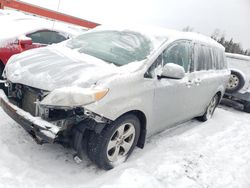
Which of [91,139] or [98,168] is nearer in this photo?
[91,139]

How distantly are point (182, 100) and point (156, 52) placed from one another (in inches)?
43.4

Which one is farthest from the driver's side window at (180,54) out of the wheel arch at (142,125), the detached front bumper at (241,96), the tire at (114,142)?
the detached front bumper at (241,96)

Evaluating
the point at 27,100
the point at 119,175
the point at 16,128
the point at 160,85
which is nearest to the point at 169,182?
the point at 119,175

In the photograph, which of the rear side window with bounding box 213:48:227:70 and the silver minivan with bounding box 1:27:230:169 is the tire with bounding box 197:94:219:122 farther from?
the silver minivan with bounding box 1:27:230:169

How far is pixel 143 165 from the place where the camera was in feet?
13.9

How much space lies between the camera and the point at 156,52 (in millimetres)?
4344

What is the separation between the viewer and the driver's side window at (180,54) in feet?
15.0

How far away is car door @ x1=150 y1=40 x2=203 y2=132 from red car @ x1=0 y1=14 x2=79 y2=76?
3126 mm

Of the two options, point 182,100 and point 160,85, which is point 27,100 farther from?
point 182,100

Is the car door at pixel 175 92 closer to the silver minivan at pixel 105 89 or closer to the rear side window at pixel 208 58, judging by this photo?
the silver minivan at pixel 105 89

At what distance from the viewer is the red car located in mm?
6230

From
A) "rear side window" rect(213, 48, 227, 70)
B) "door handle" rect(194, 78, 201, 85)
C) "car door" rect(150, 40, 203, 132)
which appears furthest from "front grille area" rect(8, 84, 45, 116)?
"rear side window" rect(213, 48, 227, 70)

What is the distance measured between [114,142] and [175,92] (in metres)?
1.38

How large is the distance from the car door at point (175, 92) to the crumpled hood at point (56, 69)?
0.82m
